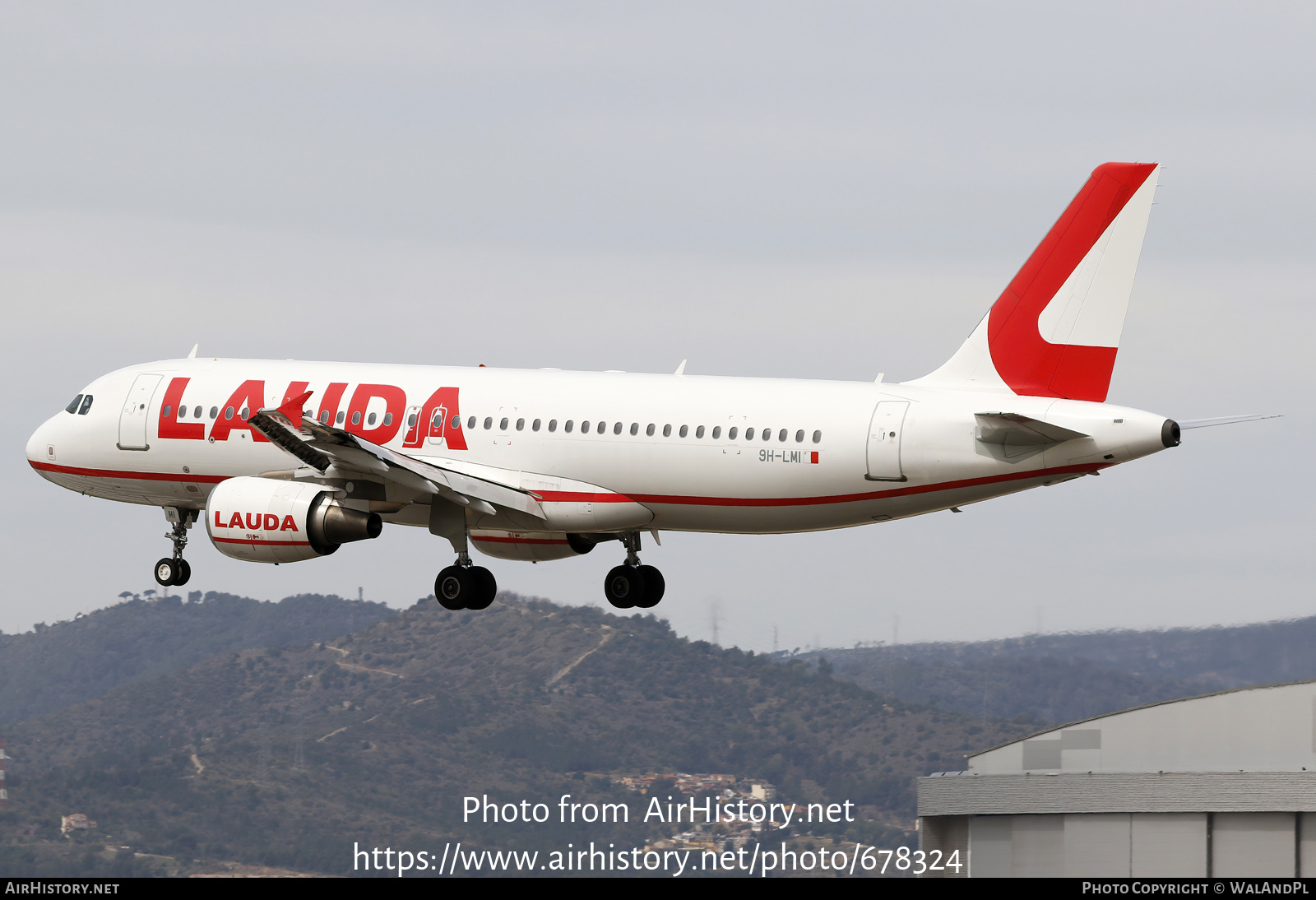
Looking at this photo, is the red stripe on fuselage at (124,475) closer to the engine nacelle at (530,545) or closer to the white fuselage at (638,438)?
the white fuselage at (638,438)

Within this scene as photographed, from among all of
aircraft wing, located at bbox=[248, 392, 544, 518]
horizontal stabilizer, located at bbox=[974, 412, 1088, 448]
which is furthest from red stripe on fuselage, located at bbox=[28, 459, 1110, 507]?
aircraft wing, located at bbox=[248, 392, 544, 518]

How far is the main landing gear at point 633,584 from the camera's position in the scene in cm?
5409

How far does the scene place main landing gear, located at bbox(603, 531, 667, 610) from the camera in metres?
54.1

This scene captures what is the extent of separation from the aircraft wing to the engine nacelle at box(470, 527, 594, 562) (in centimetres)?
469

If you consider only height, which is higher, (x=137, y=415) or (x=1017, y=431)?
(x=137, y=415)

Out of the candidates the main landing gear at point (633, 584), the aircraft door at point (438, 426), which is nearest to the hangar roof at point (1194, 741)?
the main landing gear at point (633, 584)

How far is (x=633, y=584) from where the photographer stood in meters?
54.1

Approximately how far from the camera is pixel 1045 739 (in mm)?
Result: 64500

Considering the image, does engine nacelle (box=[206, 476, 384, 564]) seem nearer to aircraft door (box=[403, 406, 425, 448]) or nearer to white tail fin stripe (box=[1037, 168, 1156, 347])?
aircraft door (box=[403, 406, 425, 448])

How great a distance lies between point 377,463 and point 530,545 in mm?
8218

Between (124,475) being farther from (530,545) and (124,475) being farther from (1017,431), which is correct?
(1017,431)

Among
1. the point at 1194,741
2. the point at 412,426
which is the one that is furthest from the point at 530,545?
the point at 1194,741
